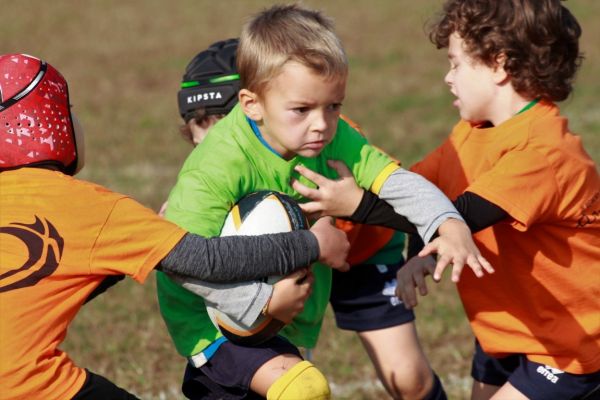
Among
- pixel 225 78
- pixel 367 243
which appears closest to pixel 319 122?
pixel 225 78

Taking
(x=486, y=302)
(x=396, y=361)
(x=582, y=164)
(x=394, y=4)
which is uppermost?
(x=582, y=164)

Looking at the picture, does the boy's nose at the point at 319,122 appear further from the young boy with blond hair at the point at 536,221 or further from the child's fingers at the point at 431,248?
the child's fingers at the point at 431,248

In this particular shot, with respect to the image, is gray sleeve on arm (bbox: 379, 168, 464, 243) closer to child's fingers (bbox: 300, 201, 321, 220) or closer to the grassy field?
child's fingers (bbox: 300, 201, 321, 220)

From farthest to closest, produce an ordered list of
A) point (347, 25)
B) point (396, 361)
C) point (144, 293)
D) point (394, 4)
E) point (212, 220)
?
point (394, 4)
point (347, 25)
point (144, 293)
point (396, 361)
point (212, 220)

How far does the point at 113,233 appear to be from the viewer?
3.62 m

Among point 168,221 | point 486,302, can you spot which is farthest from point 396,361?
point 168,221

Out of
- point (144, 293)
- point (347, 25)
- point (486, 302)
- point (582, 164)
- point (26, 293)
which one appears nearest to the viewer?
point (26, 293)

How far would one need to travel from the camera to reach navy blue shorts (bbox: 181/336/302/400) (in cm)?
407

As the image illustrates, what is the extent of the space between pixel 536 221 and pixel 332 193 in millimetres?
753

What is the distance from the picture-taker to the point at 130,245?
11.9ft

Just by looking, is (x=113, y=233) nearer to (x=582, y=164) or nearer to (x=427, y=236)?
(x=427, y=236)

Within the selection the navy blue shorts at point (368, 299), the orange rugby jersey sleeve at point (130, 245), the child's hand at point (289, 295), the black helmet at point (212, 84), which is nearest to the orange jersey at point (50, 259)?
the orange rugby jersey sleeve at point (130, 245)

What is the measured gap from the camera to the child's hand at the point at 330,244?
12.7 feet

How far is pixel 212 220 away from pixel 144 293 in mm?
3332
